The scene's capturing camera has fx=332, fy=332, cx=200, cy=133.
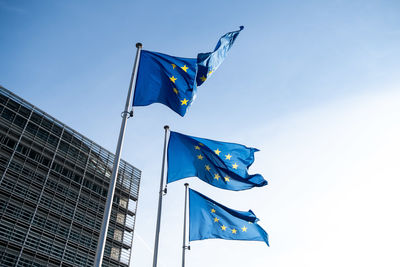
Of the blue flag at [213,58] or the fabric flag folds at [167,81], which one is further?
the blue flag at [213,58]

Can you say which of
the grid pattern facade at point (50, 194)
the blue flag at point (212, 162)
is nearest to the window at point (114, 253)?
the grid pattern facade at point (50, 194)

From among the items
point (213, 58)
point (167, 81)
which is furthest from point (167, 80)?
point (213, 58)

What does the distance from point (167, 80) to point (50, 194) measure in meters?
28.7

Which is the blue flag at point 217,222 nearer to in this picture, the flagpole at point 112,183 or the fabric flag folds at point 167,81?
the fabric flag folds at point 167,81

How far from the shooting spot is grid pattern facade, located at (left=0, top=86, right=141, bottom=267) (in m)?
31.0

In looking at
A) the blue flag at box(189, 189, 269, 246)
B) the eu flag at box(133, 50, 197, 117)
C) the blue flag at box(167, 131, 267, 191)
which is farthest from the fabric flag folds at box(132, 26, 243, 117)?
the blue flag at box(189, 189, 269, 246)

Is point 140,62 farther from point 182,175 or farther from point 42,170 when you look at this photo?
point 42,170

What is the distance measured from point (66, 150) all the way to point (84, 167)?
292cm

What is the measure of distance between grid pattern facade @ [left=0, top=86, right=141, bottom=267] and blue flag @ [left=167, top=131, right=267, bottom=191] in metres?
23.7

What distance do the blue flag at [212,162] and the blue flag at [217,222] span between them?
4.68ft

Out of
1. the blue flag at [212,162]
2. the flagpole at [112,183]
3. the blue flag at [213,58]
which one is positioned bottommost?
the flagpole at [112,183]

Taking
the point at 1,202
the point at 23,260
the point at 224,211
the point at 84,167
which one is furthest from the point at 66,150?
the point at 224,211

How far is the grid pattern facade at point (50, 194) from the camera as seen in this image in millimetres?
30969

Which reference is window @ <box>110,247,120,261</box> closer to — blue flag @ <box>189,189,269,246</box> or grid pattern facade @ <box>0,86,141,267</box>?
grid pattern facade @ <box>0,86,141,267</box>
